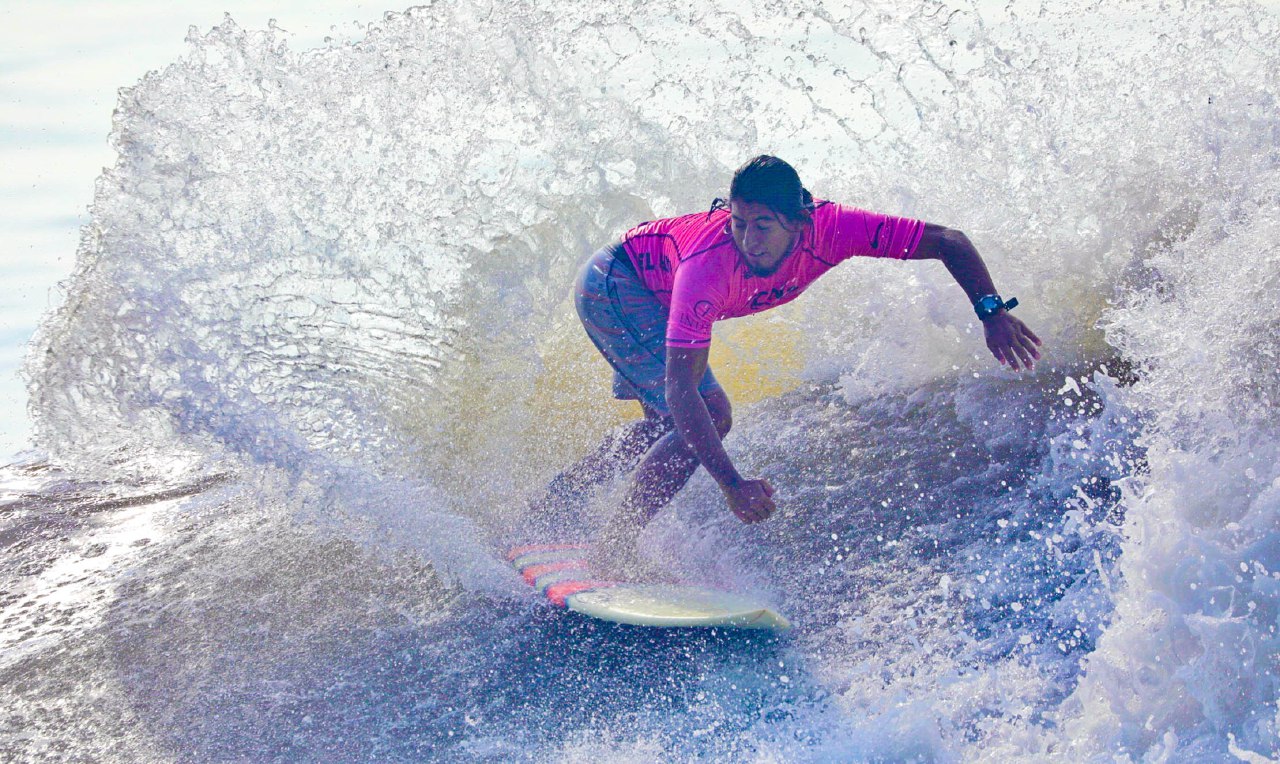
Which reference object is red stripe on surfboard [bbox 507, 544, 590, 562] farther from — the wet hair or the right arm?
the wet hair

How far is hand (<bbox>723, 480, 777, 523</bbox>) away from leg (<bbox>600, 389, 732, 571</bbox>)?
0.58 m

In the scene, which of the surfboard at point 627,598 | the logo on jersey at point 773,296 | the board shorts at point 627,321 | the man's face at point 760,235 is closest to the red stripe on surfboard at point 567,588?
the surfboard at point 627,598

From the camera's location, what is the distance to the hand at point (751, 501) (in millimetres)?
2922

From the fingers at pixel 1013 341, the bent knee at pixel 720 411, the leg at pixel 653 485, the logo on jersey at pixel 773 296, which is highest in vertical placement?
the logo on jersey at pixel 773 296

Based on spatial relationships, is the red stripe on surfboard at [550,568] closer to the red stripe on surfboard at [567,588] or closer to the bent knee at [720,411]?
the red stripe on surfboard at [567,588]

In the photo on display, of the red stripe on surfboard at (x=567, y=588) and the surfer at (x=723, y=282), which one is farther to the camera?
the red stripe on surfboard at (x=567, y=588)

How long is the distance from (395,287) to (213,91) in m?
1.15

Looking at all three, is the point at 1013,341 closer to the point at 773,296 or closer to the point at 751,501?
the point at 773,296

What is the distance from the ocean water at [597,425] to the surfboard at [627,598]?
77 mm

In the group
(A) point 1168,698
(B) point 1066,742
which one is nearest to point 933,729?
(B) point 1066,742

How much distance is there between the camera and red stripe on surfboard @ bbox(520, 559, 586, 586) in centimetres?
357

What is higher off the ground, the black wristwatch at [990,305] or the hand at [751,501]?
the black wristwatch at [990,305]

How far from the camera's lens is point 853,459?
4.08 m

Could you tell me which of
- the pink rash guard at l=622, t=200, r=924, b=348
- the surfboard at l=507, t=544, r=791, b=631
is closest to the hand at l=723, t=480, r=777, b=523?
the surfboard at l=507, t=544, r=791, b=631
